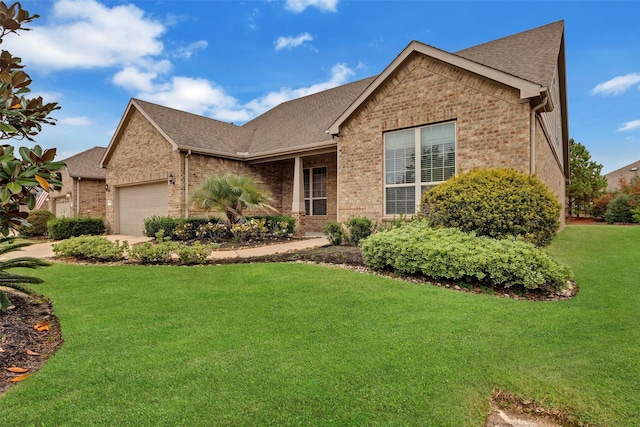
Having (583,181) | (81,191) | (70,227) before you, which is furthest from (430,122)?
(583,181)

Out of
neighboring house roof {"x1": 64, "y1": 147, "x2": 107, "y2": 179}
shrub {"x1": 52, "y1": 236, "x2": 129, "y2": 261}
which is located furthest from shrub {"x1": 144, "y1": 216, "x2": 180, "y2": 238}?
neighboring house roof {"x1": 64, "y1": 147, "x2": 107, "y2": 179}

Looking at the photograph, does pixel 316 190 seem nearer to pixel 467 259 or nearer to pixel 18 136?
pixel 467 259

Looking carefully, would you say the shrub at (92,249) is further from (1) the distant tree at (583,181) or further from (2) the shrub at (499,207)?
(1) the distant tree at (583,181)

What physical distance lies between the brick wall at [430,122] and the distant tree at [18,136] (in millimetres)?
9003

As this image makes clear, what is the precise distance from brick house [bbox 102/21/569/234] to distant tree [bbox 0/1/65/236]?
882 cm

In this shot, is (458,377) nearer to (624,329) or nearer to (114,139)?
(624,329)

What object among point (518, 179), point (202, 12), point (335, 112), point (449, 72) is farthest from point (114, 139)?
point (518, 179)

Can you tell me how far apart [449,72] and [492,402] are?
31.0 ft

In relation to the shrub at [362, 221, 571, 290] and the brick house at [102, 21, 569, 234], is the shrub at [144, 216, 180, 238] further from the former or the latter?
the shrub at [362, 221, 571, 290]

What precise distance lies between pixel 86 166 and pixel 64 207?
2.93 m

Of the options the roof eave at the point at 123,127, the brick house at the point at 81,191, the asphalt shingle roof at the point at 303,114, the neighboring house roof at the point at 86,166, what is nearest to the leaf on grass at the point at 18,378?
the asphalt shingle roof at the point at 303,114

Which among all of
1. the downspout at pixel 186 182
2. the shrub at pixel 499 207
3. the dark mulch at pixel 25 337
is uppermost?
the downspout at pixel 186 182

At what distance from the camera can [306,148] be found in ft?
46.3

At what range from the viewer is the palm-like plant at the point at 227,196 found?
1230 centimetres
